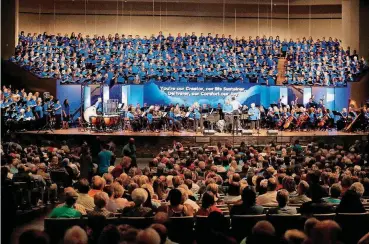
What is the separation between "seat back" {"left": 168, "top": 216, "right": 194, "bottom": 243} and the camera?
5.66 metres

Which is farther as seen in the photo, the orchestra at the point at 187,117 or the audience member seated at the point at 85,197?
the orchestra at the point at 187,117

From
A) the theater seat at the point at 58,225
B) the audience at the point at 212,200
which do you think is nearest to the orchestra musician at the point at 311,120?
the audience at the point at 212,200

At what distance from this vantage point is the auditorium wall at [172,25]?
99.6ft

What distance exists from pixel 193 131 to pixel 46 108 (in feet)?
15.0

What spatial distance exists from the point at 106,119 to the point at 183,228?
13798 mm

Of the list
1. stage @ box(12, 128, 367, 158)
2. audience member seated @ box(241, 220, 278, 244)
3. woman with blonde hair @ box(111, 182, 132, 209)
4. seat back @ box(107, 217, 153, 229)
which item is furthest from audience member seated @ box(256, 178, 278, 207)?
stage @ box(12, 128, 367, 158)

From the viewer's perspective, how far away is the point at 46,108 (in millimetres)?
19719

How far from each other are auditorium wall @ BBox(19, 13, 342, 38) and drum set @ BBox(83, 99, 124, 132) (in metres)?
11.3

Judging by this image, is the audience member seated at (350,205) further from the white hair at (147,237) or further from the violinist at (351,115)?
the violinist at (351,115)

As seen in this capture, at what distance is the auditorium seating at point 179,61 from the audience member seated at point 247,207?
16720 mm

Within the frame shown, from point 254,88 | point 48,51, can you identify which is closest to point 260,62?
point 254,88

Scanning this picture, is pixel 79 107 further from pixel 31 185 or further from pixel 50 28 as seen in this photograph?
pixel 31 185

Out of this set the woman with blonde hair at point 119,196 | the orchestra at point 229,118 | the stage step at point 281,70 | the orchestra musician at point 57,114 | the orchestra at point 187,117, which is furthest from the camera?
the stage step at point 281,70

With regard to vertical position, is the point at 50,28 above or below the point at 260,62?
above
